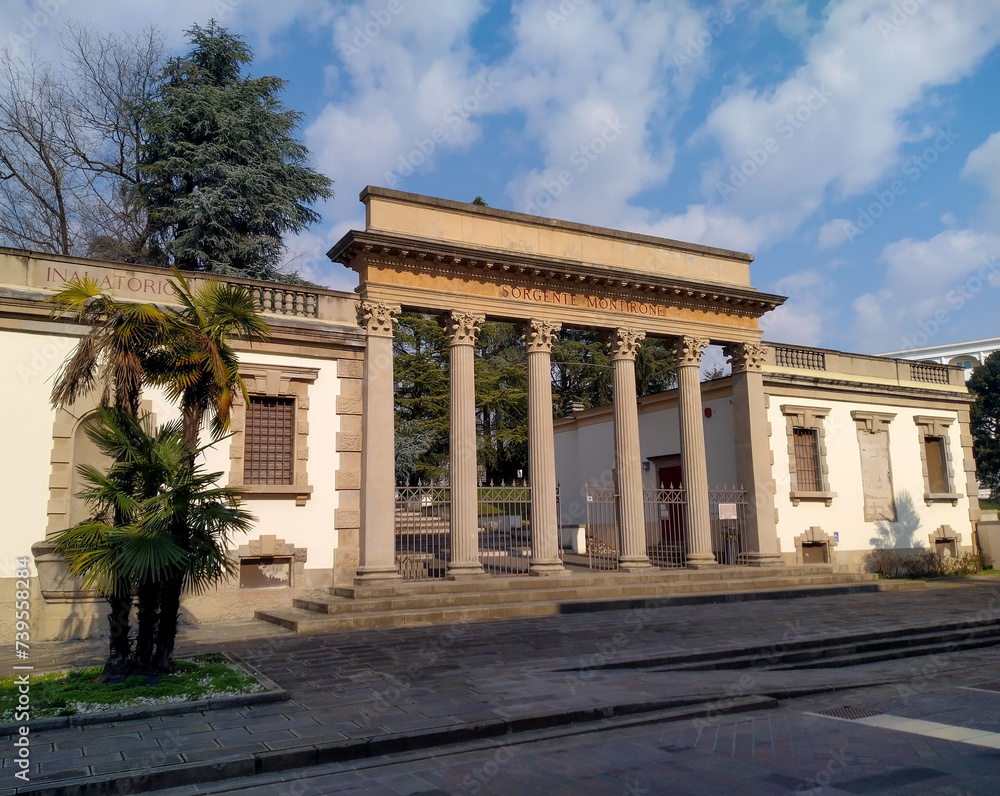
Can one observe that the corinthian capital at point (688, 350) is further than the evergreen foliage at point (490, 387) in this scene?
No

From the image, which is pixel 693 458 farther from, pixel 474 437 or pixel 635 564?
pixel 474 437

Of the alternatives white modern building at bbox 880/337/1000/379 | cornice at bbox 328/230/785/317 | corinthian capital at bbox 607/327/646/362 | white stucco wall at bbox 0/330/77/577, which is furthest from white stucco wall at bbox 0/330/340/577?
white modern building at bbox 880/337/1000/379

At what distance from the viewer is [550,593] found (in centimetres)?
1603

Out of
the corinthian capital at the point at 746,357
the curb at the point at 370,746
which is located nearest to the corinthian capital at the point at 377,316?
the corinthian capital at the point at 746,357

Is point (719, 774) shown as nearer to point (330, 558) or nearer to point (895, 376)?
point (330, 558)

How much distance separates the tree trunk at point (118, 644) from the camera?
28.6 ft

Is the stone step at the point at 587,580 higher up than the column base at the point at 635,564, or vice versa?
the column base at the point at 635,564

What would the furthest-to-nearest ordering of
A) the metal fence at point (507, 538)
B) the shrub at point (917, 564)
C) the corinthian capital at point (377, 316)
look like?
1. the shrub at point (917, 564)
2. the metal fence at point (507, 538)
3. the corinthian capital at point (377, 316)

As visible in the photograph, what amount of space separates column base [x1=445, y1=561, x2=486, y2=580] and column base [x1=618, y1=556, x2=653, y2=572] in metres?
3.89

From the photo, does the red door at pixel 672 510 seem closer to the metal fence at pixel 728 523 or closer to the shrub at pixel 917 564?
the metal fence at pixel 728 523

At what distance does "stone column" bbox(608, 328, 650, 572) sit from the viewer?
61.2 feet

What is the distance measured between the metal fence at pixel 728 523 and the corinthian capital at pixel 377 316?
1010 cm

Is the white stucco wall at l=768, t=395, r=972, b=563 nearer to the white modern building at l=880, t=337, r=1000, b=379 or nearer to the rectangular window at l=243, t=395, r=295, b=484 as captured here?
the rectangular window at l=243, t=395, r=295, b=484

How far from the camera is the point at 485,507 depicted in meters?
Answer: 32.5
